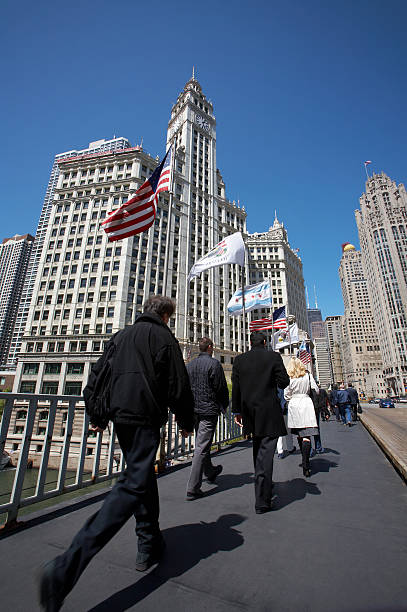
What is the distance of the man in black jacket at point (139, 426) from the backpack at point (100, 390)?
0.09 ft

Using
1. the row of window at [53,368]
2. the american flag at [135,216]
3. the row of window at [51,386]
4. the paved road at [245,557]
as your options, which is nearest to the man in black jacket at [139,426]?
the paved road at [245,557]

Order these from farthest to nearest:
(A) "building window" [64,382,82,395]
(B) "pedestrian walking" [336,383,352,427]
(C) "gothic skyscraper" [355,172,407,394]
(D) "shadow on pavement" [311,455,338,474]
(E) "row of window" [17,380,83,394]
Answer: (C) "gothic skyscraper" [355,172,407,394] < (E) "row of window" [17,380,83,394] < (A) "building window" [64,382,82,395] < (B) "pedestrian walking" [336,383,352,427] < (D) "shadow on pavement" [311,455,338,474]

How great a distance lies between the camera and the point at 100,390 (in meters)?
2.50

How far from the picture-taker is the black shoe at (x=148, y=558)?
2.12 meters

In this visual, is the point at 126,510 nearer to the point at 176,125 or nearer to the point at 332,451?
the point at 332,451

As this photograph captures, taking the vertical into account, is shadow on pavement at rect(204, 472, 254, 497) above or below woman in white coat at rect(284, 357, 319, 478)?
below

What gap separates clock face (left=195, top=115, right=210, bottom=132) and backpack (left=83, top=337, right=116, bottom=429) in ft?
252

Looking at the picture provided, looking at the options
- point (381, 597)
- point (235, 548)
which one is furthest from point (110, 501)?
point (381, 597)

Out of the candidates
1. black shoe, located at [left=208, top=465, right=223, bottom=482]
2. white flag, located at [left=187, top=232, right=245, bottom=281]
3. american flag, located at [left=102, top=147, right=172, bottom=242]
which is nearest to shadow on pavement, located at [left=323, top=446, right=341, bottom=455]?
black shoe, located at [left=208, top=465, right=223, bottom=482]

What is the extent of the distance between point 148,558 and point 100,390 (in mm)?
1327

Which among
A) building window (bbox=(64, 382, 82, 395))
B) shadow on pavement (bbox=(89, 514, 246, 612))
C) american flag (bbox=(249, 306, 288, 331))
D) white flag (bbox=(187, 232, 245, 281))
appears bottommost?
shadow on pavement (bbox=(89, 514, 246, 612))

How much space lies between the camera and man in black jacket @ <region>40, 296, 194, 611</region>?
1774mm

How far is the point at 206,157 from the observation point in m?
65.6

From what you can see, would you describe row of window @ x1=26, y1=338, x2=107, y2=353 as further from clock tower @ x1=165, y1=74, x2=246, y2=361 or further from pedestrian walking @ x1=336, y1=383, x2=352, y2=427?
pedestrian walking @ x1=336, y1=383, x2=352, y2=427
